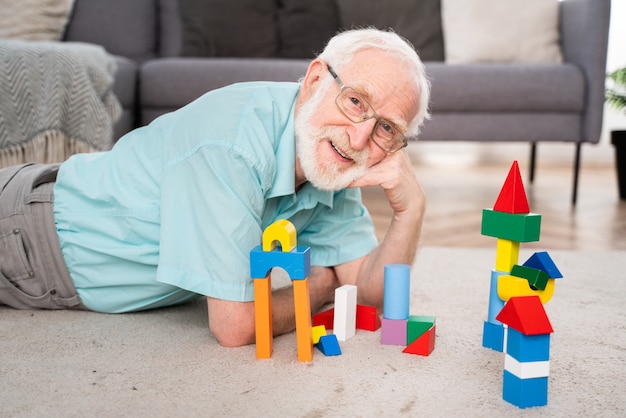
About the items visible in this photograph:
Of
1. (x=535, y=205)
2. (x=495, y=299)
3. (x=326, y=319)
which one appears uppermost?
(x=495, y=299)

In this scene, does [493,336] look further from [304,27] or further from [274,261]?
[304,27]

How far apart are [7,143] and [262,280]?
149 cm

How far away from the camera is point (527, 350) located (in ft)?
3.43

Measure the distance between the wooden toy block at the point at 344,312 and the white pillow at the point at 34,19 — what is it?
2648 millimetres

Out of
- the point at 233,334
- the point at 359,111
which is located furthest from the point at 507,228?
the point at 233,334

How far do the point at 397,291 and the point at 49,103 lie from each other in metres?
1.65

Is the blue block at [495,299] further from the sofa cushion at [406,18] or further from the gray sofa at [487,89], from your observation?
the sofa cushion at [406,18]

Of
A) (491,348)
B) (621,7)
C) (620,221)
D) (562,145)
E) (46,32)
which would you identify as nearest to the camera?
(491,348)

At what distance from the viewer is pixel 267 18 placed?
3631 millimetres

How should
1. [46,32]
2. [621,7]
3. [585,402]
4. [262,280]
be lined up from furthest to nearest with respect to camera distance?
[621,7], [46,32], [262,280], [585,402]

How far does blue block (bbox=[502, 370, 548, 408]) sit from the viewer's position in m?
1.07

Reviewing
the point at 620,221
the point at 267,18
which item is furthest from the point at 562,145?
the point at 267,18

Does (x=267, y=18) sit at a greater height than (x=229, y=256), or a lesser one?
greater

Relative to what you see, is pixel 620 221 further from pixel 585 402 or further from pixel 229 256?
pixel 229 256
